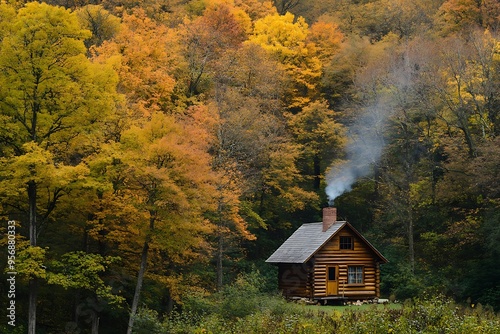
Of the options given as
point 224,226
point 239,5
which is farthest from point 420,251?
point 239,5

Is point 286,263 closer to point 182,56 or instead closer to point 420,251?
point 420,251

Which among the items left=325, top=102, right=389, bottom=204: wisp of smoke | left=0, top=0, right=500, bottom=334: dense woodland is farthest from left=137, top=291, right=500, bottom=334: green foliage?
left=325, top=102, right=389, bottom=204: wisp of smoke

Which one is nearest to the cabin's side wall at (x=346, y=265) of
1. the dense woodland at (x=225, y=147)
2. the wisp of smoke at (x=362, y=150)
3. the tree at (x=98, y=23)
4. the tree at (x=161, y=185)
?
the dense woodland at (x=225, y=147)

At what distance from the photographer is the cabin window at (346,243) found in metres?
38.9

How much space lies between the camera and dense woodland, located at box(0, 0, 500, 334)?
1169 inches

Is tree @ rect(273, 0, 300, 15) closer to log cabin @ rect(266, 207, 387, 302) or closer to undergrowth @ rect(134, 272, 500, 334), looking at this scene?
log cabin @ rect(266, 207, 387, 302)

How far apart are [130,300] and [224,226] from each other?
6.17 m

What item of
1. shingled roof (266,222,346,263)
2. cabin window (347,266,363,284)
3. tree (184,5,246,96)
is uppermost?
→ tree (184,5,246,96)

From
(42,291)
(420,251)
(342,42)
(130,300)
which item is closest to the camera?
(42,291)

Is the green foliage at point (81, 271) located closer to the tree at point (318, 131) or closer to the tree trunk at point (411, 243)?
the tree trunk at point (411, 243)

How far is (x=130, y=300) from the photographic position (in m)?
37.0

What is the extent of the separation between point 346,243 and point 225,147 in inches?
343

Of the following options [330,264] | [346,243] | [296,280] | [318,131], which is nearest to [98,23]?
[318,131]

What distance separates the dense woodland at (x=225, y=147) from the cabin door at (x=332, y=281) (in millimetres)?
3961
